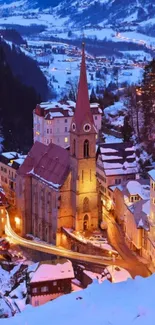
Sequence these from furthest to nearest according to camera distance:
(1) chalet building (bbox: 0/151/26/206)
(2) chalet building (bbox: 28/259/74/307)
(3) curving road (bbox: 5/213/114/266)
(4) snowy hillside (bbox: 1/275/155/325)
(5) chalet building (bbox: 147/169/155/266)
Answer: (1) chalet building (bbox: 0/151/26/206) < (3) curving road (bbox: 5/213/114/266) < (5) chalet building (bbox: 147/169/155/266) < (2) chalet building (bbox: 28/259/74/307) < (4) snowy hillside (bbox: 1/275/155/325)

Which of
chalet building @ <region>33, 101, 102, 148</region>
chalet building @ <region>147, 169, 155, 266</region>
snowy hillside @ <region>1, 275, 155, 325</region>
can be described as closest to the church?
chalet building @ <region>147, 169, 155, 266</region>

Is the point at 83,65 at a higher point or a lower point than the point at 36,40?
higher

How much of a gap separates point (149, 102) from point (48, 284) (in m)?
22.7

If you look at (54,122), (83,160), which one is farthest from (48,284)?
(54,122)

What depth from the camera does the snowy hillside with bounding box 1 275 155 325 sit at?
18.9 meters

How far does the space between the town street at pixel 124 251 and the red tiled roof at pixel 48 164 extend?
4398 mm

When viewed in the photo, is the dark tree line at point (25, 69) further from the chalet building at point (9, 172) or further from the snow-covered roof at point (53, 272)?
the snow-covered roof at point (53, 272)

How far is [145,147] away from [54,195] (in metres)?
14.0

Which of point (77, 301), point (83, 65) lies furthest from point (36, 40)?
point (77, 301)

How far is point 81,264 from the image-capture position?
35281mm

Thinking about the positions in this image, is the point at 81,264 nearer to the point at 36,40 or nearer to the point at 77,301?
the point at 77,301

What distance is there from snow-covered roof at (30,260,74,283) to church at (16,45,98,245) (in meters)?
5.37

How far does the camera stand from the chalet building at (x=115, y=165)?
136 ft

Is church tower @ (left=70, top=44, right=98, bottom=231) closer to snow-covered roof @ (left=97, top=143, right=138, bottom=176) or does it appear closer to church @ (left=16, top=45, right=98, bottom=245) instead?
church @ (left=16, top=45, right=98, bottom=245)
